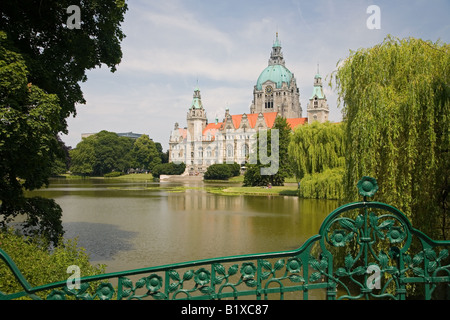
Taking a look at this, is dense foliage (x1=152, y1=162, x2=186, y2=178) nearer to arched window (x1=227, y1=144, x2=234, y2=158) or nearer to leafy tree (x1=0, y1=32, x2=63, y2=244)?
arched window (x1=227, y1=144, x2=234, y2=158)

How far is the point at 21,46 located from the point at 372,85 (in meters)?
9.23

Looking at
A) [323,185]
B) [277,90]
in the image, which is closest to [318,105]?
[277,90]

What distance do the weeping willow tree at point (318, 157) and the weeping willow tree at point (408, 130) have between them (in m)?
20.0

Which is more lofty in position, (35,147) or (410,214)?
(35,147)

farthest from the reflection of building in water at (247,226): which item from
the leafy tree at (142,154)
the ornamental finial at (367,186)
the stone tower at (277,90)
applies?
the stone tower at (277,90)

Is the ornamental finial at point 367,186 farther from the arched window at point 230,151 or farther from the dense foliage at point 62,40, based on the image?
the arched window at point 230,151

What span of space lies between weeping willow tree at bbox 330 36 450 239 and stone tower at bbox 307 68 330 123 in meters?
75.2

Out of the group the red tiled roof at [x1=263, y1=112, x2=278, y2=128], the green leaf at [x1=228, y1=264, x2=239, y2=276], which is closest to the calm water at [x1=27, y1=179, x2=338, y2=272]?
the green leaf at [x1=228, y1=264, x2=239, y2=276]

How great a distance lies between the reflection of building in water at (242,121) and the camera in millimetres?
86688

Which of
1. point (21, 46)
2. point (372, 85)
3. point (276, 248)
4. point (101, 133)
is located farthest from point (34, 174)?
point (101, 133)

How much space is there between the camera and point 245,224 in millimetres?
17453

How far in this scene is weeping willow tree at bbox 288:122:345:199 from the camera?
28766 millimetres

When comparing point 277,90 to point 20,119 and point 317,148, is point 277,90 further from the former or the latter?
point 20,119
